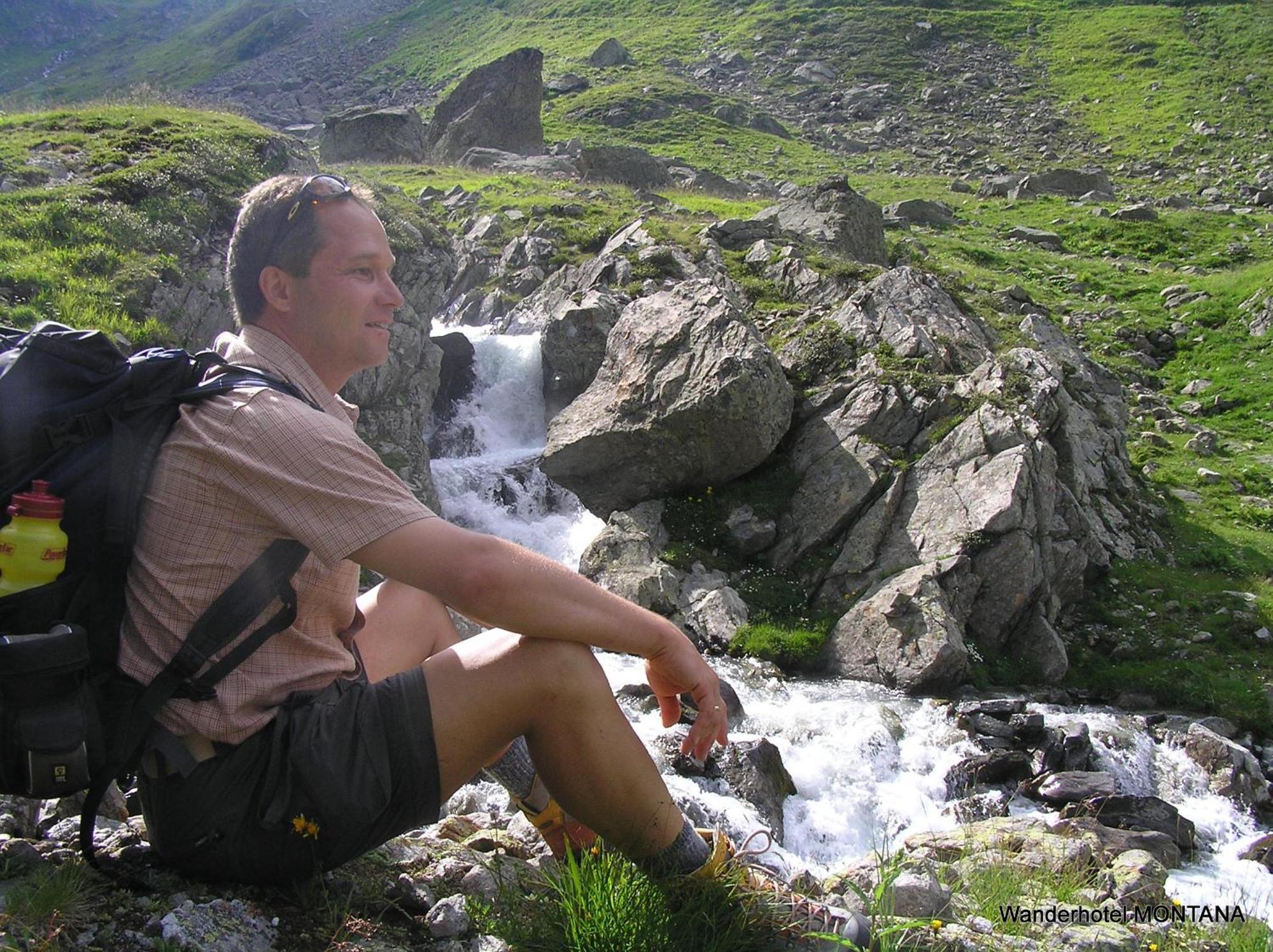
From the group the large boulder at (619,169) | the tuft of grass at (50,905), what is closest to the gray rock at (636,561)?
the tuft of grass at (50,905)

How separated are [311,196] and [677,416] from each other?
15.0m

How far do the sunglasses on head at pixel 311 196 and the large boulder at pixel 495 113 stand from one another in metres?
63.0

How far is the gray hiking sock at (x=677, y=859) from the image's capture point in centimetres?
398

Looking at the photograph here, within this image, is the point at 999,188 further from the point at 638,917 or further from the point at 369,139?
the point at 638,917

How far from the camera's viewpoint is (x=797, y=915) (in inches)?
155

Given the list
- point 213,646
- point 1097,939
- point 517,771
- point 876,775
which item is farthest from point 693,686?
point 876,775

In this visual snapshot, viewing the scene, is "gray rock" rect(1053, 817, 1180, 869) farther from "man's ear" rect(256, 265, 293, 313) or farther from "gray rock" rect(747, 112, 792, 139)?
"gray rock" rect(747, 112, 792, 139)

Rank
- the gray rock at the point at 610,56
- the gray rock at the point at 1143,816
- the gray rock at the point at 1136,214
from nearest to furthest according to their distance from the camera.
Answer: the gray rock at the point at 1143,816
the gray rock at the point at 1136,214
the gray rock at the point at 610,56

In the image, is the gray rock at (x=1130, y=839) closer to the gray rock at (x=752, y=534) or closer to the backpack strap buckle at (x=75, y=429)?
the gray rock at (x=752, y=534)

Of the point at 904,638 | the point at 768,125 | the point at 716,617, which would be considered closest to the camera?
the point at 904,638

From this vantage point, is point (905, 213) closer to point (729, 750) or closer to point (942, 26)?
point (729, 750)

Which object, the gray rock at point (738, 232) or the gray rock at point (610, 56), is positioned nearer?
the gray rock at point (738, 232)

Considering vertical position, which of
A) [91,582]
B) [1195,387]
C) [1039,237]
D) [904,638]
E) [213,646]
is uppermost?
[91,582]

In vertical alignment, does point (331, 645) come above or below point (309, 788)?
above
